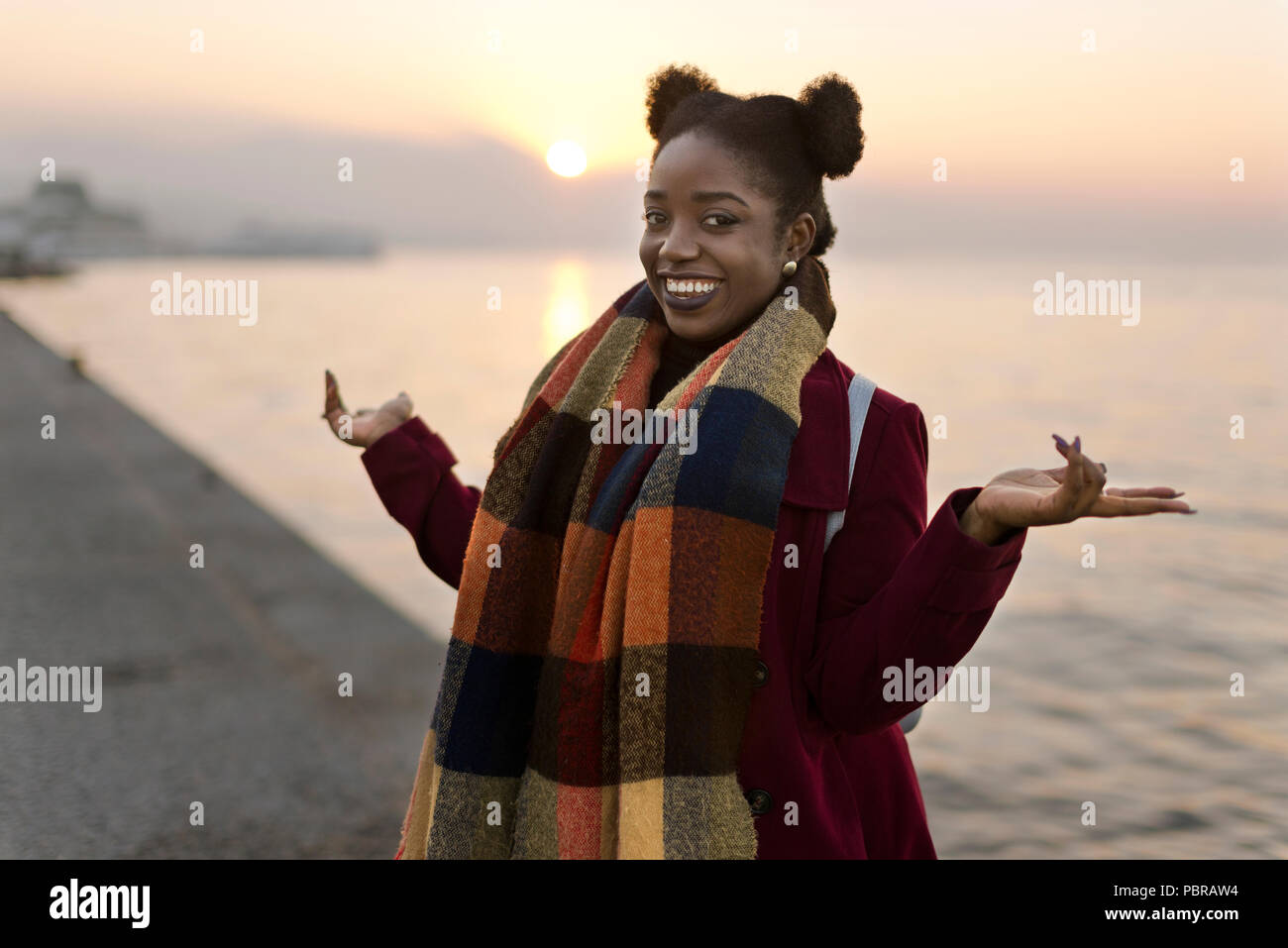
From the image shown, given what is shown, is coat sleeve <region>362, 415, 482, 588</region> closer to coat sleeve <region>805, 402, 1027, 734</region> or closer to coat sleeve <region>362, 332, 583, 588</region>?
coat sleeve <region>362, 332, 583, 588</region>

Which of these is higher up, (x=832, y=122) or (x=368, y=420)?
(x=832, y=122)

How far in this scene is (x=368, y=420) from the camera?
2207mm

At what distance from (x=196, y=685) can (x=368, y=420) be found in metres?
2.90

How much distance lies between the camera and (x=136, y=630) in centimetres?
522

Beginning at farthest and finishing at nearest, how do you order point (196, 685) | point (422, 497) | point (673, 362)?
point (196, 685)
point (422, 497)
point (673, 362)

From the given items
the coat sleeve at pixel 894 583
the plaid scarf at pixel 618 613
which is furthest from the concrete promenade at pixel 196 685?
the coat sleeve at pixel 894 583

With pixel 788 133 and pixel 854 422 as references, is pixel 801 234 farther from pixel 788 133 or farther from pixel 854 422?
pixel 854 422

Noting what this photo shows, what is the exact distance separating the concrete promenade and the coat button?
2203 millimetres

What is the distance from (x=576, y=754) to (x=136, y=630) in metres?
4.19

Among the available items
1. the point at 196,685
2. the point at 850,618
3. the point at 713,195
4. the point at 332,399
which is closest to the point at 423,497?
the point at 332,399

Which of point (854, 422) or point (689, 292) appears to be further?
point (689, 292)

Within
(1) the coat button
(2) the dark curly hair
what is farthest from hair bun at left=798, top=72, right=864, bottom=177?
(1) the coat button

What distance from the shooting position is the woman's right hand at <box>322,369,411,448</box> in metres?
2.19
